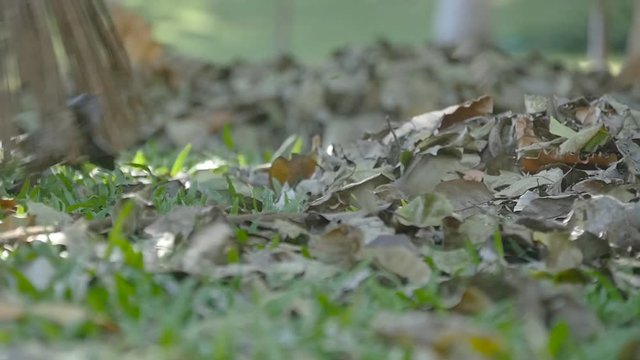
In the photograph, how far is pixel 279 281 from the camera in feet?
5.85

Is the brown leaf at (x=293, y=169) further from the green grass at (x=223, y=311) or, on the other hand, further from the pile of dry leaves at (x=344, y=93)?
the pile of dry leaves at (x=344, y=93)

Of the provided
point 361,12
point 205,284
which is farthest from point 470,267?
point 361,12

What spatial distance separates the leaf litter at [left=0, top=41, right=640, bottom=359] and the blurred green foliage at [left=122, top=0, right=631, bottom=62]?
809cm

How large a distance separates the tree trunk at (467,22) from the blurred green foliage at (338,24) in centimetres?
219

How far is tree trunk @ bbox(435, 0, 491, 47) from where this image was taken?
8.48 meters

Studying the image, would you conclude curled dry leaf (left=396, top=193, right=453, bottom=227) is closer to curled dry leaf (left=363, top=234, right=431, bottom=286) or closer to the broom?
curled dry leaf (left=363, top=234, right=431, bottom=286)

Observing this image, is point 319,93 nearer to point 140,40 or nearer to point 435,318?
point 140,40

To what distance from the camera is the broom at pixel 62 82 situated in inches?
101

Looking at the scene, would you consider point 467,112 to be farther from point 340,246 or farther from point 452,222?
point 340,246

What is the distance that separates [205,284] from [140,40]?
5063 millimetres

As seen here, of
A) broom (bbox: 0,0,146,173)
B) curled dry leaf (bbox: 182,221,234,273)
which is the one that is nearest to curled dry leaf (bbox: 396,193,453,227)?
curled dry leaf (bbox: 182,221,234,273)

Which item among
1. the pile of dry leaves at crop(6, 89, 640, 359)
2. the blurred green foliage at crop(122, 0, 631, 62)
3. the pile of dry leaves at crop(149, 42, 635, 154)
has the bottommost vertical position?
the blurred green foliage at crop(122, 0, 631, 62)

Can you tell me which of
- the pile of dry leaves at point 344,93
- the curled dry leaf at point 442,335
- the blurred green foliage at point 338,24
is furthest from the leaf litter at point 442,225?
the blurred green foliage at point 338,24

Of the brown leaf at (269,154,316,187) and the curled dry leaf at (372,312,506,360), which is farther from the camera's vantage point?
the brown leaf at (269,154,316,187)
